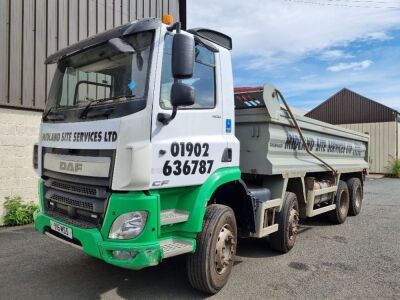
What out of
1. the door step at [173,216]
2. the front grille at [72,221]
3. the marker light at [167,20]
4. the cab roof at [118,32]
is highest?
the marker light at [167,20]

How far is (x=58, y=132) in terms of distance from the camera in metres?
4.18

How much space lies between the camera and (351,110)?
93.4ft

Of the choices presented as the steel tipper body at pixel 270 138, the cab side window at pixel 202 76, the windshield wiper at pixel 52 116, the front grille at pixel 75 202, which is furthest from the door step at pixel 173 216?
the steel tipper body at pixel 270 138

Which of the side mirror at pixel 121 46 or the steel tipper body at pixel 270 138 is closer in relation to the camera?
the side mirror at pixel 121 46

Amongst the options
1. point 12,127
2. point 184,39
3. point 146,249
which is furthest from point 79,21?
point 146,249

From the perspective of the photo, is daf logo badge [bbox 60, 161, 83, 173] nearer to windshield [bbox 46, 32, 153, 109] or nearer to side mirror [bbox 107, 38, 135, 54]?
windshield [bbox 46, 32, 153, 109]

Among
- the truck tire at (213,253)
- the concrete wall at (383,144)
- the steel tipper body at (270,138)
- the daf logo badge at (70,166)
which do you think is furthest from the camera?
the concrete wall at (383,144)

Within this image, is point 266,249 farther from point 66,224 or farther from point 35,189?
point 35,189

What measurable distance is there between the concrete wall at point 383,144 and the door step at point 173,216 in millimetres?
24521

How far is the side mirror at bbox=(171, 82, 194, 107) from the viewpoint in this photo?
3.50m

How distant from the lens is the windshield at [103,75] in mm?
3668

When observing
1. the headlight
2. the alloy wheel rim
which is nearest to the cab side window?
the headlight

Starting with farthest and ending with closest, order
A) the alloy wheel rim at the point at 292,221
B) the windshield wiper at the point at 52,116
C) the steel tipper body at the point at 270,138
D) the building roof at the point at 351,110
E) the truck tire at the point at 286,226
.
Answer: the building roof at the point at 351,110 < the alloy wheel rim at the point at 292,221 < the truck tire at the point at 286,226 < the steel tipper body at the point at 270,138 < the windshield wiper at the point at 52,116

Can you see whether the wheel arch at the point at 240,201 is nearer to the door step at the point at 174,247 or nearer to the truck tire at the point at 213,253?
the truck tire at the point at 213,253
